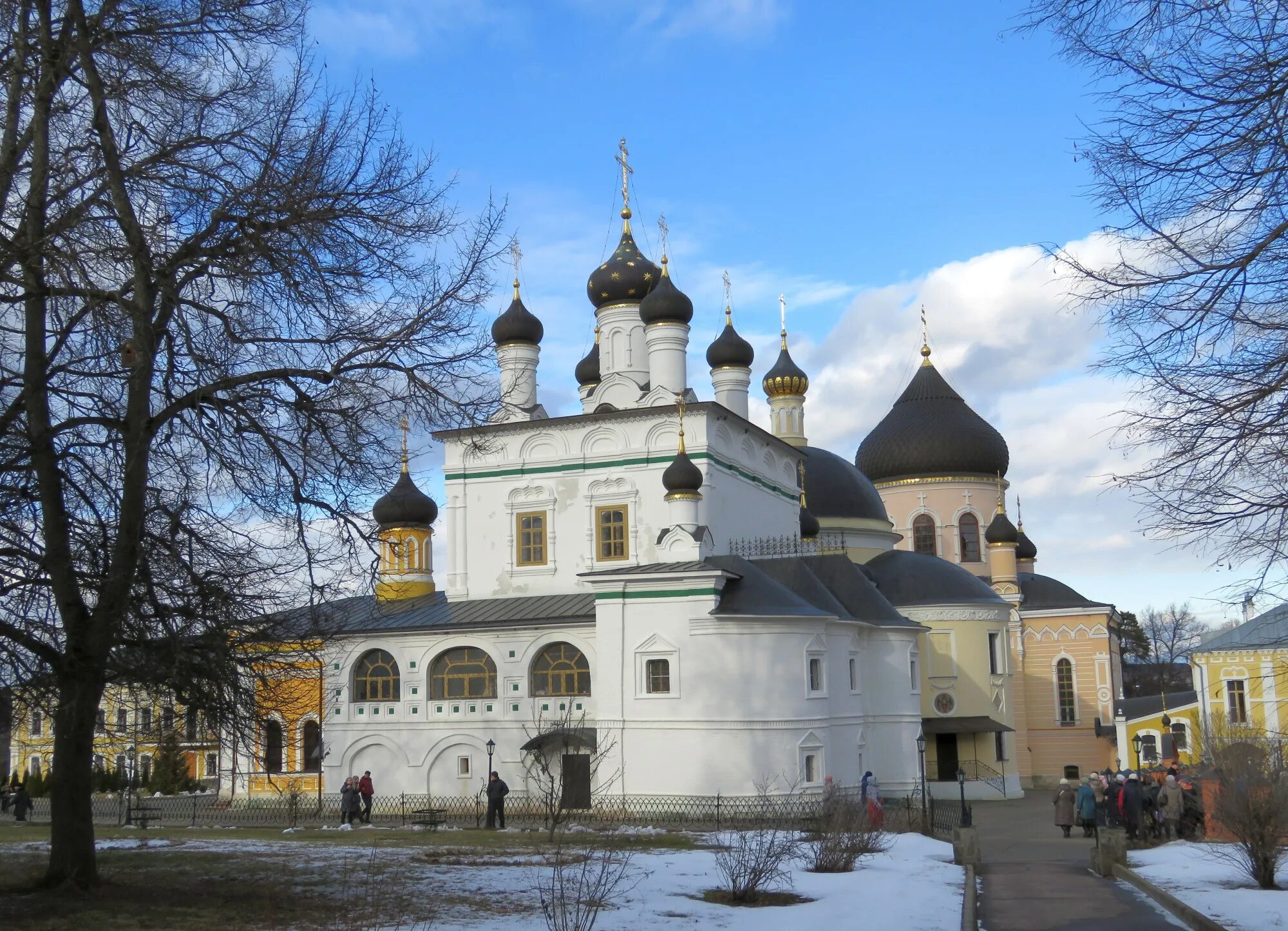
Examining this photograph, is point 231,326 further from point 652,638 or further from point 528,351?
point 528,351

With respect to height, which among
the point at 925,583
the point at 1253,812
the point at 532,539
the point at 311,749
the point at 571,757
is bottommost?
the point at 1253,812

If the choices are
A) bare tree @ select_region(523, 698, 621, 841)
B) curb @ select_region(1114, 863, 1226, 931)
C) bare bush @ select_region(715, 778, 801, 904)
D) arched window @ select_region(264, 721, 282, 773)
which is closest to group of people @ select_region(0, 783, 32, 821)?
bare tree @ select_region(523, 698, 621, 841)

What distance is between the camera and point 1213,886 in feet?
43.7

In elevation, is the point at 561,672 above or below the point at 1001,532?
below

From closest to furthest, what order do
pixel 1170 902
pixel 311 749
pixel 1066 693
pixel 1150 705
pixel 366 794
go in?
1. pixel 1170 902
2. pixel 366 794
3. pixel 311 749
4. pixel 1150 705
5. pixel 1066 693

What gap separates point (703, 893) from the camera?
12.2m

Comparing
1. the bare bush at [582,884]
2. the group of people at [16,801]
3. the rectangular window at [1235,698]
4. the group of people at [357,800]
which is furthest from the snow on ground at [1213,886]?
the group of people at [16,801]

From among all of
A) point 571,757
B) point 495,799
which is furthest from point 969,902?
point 571,757

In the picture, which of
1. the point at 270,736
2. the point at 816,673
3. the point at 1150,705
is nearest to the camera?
the point at 270,736

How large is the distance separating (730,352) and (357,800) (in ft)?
49.1

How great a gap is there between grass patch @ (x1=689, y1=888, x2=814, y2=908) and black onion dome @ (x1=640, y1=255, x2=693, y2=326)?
18.2 meters

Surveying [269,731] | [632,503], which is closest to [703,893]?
[269,731]

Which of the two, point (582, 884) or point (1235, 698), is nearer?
point (582, 884)

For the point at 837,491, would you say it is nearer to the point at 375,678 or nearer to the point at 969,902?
the point at 375,678
